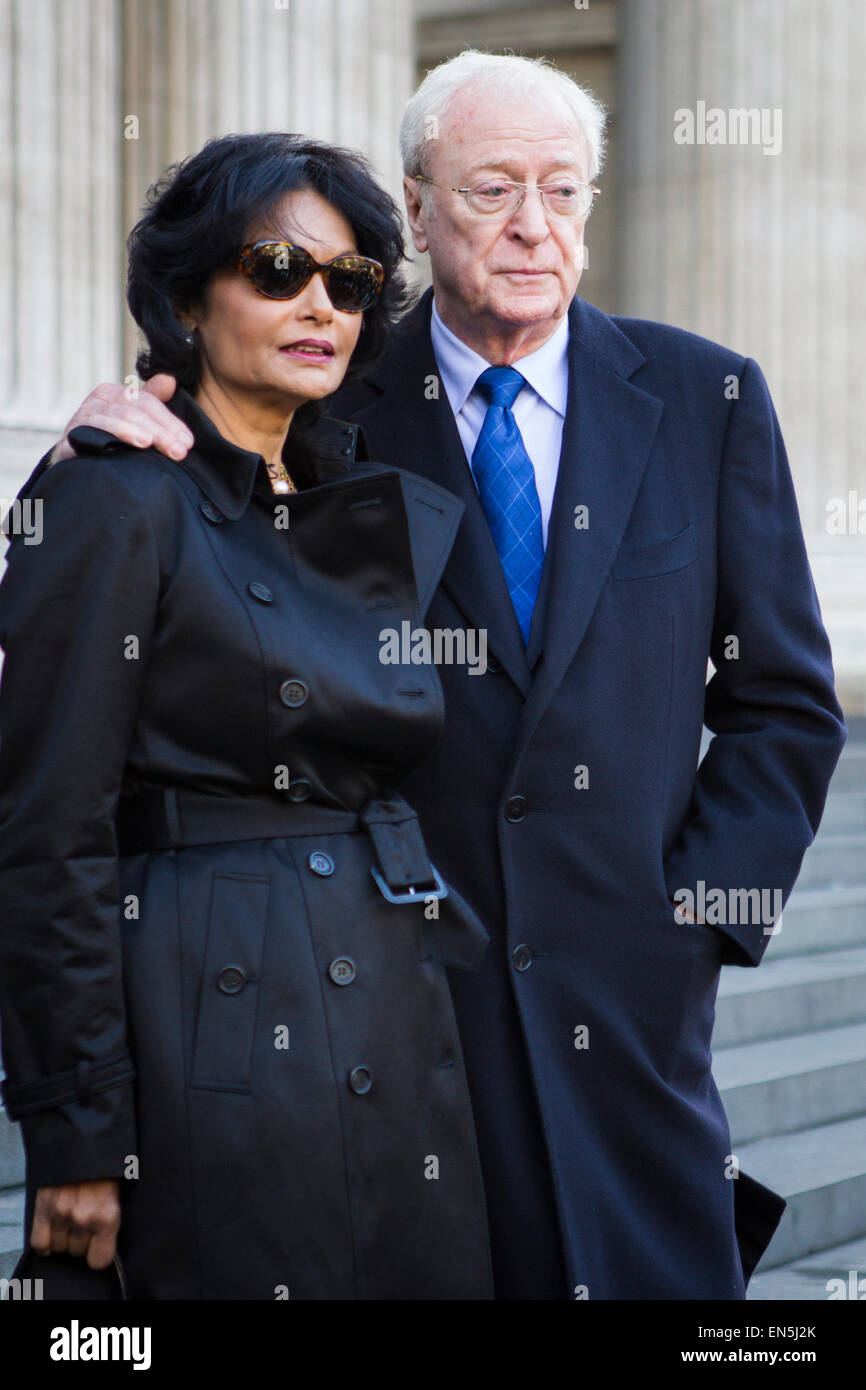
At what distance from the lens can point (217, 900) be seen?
1.95 metres

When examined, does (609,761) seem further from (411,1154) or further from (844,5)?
(844,5)

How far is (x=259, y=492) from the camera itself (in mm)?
2096

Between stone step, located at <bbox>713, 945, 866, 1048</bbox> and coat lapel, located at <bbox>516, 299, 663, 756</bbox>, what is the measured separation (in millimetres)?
2673

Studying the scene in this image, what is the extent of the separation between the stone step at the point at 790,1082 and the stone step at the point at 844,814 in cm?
138

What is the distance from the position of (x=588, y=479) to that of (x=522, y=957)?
2.24 feet

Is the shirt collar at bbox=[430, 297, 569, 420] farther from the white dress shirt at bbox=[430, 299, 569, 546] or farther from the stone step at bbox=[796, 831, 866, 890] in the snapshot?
the stone step at bbox=[796, 831, 866, 890]

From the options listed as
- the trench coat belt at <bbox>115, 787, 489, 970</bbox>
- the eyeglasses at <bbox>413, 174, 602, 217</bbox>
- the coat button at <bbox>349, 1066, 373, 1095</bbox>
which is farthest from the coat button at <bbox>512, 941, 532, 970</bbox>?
the eyeglasses at <bbox>413, 174, 602, 217</bbox>

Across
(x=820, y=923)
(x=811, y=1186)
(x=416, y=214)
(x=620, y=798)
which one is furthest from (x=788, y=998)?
(x=416, y=214)

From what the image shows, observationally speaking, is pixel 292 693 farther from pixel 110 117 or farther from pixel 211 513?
pixel 110 117

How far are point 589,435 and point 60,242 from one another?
12.0 feet

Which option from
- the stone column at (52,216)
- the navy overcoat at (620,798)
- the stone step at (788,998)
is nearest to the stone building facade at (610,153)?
the stone column at (52,216)

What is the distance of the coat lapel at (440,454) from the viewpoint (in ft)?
7.90
